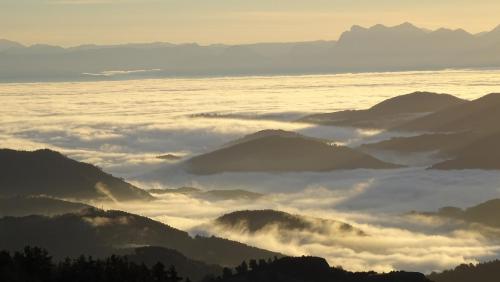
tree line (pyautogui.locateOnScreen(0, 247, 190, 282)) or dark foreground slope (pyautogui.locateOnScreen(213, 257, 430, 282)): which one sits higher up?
dark foreground slope (pyautogui.locateOnScreen(213, 257, 430, 282))

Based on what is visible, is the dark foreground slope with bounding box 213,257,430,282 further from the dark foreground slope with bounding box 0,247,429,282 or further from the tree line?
the tree line

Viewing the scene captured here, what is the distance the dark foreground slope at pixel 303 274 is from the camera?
Result: 162 metres

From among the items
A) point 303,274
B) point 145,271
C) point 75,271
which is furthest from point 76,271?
point 303,274

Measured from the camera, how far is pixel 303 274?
168 meters

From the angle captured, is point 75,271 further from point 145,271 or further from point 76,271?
point 145,271

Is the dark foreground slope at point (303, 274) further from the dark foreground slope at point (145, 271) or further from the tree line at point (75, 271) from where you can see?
the tree line at point (75, 271)

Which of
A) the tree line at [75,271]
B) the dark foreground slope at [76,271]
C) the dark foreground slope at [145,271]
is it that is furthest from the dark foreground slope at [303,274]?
the tree line at [75,271]

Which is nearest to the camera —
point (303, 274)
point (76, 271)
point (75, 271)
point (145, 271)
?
point (145, 271)

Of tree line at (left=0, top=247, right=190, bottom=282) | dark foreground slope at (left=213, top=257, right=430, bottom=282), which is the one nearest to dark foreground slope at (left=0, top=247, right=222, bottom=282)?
tree line at (left=0, top=247, right=190, bottom=282)

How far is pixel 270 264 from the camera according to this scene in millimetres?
170125

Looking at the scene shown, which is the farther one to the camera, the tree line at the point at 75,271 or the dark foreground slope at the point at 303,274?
the dark foreground slope at the point at 303,274

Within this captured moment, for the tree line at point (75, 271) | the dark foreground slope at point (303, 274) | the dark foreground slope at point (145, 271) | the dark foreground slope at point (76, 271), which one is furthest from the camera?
the dark foreground slope at point (303, 274)

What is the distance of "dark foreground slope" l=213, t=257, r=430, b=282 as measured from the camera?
16200cm

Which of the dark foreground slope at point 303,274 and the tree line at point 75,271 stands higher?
the dark foreground slope at point 303,274
